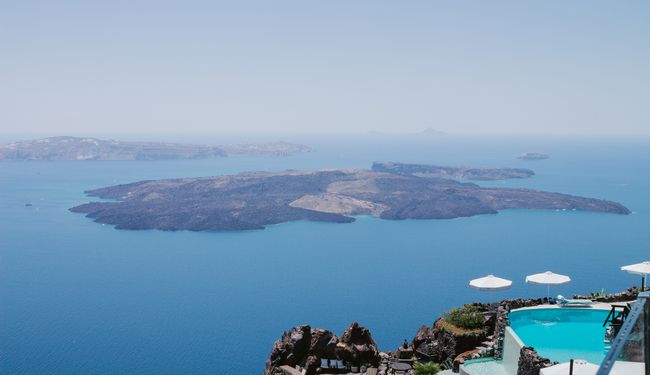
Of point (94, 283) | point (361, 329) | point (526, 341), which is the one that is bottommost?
point (94, 283)

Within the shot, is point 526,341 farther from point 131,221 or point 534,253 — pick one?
point 131,221

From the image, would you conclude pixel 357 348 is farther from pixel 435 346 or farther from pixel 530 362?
pixel 530 362

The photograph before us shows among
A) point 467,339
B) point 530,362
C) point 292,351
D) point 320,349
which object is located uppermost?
point 530,362

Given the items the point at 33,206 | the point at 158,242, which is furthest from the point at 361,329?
the point at 33,206

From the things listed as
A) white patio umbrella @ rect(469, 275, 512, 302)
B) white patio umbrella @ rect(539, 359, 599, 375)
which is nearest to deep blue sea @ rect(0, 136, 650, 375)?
white patio umbrella @ rect(469, 275, 512, 302)

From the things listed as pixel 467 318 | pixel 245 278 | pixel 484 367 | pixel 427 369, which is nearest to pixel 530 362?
pixel 484 367

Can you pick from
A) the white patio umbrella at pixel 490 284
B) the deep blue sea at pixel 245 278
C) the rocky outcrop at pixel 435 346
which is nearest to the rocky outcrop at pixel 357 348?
the rocky outcrop at pixel 435 346

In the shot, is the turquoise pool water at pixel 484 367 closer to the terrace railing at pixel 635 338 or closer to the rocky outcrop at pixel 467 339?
the rocky outcrop at pixel 467 339
